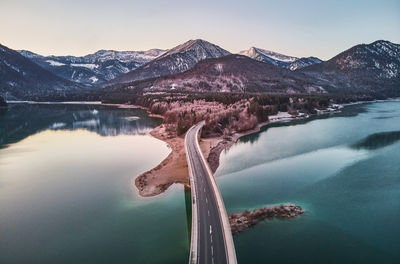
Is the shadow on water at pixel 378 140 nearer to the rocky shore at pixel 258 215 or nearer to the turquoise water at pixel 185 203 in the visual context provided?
the turquoise water at pixel 185 203

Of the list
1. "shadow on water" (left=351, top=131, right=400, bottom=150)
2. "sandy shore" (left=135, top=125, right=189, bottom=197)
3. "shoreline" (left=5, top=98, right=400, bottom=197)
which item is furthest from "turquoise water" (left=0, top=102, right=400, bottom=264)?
"shoreline" (left=5, top=98, right=400, bottom=197)

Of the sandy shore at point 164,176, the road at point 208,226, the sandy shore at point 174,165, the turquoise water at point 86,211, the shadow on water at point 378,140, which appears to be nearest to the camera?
the road at point 208,226

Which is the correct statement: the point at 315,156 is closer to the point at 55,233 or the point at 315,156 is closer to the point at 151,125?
the point at 55,233

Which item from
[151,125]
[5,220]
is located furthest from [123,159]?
[151,125]

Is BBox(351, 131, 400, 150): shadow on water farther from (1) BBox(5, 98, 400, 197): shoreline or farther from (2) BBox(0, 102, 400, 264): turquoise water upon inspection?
(1) BBox(5, 98, 400, 197): shoreline

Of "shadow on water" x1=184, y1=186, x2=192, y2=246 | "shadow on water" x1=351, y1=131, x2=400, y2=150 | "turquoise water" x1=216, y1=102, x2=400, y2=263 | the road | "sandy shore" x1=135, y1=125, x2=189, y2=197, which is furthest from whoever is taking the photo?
"shadow on water" x1=351, y1=131, x2=400, y2=150

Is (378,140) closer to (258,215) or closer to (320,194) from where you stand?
(320,194)

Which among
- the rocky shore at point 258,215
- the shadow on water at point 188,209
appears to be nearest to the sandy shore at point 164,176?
the shadow on water at point 188,209
